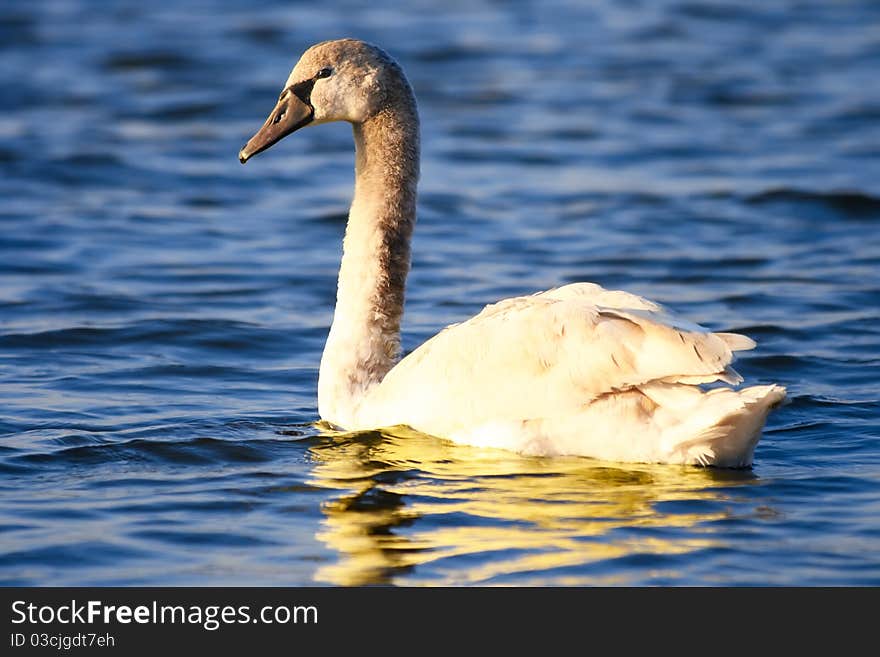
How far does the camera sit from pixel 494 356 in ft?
25.6

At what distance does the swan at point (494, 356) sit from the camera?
7.34m

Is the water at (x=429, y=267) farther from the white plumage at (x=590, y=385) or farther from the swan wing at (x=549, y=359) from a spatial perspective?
the swan wing at (x=549, y=359)

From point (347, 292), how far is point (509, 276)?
413cm

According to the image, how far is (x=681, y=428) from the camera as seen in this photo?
7391mm

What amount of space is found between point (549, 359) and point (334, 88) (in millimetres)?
2233

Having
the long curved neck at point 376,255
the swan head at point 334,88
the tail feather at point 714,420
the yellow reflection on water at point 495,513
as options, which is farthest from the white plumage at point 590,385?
the swan head at point 334,88

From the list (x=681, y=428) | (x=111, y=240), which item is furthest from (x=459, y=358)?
(x=111, y=240)

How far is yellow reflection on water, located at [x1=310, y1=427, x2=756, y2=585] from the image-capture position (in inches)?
257

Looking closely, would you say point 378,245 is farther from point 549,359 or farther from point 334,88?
point 549,359

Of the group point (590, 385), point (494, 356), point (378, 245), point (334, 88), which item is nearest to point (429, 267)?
point (378, 245)

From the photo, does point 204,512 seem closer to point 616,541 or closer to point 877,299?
point 616,541

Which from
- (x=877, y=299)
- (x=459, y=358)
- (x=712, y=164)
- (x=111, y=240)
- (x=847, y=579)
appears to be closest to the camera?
(x=847, y=579)
